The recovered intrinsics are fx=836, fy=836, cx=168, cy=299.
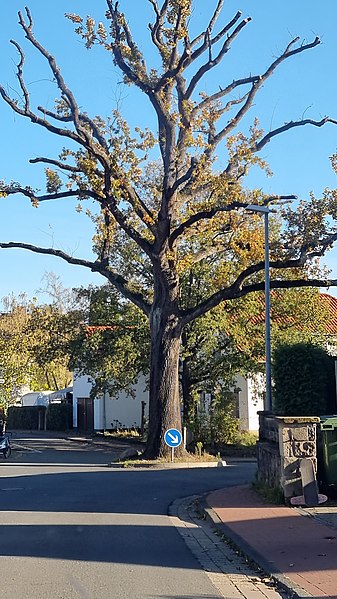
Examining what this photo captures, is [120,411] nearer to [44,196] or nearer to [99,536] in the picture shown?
[44,196]

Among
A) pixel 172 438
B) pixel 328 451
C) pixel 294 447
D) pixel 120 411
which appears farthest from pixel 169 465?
pixel 120 411

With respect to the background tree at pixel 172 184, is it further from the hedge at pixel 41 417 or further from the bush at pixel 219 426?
the hedge at pixel 41 417

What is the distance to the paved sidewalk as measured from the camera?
8.36 m

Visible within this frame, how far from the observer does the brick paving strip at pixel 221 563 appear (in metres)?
8.34

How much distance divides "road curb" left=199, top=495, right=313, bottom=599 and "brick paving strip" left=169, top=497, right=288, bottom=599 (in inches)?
3.4

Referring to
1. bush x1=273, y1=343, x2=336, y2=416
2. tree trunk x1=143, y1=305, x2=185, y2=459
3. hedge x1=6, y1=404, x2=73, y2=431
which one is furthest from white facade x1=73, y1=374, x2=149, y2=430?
bush x1=273, y1=343, x2=336, y2=416

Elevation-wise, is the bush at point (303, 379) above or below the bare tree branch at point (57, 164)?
below

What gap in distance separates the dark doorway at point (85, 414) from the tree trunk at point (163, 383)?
27.3 metres

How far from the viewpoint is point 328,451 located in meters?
13.9

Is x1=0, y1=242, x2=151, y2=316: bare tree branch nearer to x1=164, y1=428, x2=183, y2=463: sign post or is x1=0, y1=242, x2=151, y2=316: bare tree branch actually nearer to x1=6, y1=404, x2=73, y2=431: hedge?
x1=164, y1=428, x2=183, y2=463: sign post

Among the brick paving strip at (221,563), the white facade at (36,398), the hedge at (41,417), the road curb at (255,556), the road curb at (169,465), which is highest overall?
the white facade at (36,398)

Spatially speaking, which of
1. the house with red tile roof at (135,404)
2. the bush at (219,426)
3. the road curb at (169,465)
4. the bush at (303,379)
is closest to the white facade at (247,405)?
the house with red tile roof at (135,404)

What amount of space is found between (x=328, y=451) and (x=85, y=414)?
44107mm

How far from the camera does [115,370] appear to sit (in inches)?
1432
